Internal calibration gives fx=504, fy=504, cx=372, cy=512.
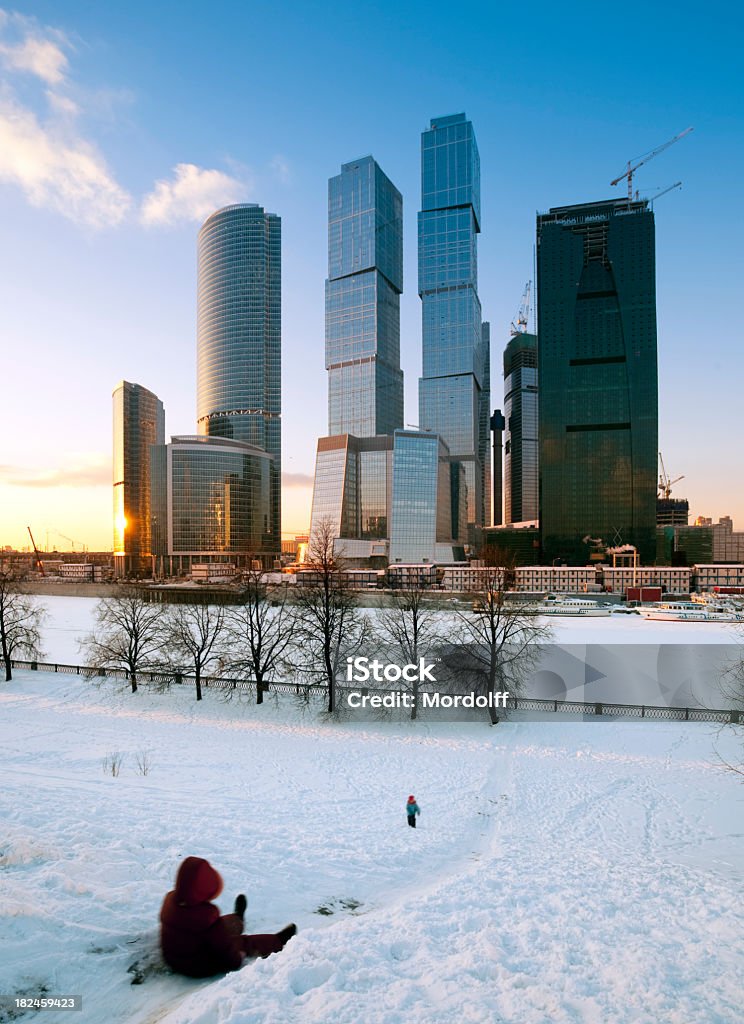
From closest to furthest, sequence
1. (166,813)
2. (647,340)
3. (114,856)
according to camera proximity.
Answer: (114,856) < (166,813) < (647,340)

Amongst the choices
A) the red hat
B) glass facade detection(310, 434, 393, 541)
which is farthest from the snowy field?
glass facade detection(310, 434, 393, 541)

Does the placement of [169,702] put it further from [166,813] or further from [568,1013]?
[568,1013]

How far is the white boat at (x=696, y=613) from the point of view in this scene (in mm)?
66875

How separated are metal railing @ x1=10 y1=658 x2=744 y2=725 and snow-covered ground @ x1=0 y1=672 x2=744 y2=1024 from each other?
98.9 inches

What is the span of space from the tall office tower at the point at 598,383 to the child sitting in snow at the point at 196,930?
171 meters

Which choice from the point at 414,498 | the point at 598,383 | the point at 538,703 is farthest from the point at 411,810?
the point at 598,383

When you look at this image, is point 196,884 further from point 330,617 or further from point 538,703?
point 538,703

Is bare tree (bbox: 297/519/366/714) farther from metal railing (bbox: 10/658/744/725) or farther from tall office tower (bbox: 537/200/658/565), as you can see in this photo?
tall office tower (bbox: 537/200/658/565)

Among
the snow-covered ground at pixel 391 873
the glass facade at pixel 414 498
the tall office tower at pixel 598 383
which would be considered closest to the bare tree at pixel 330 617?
the snow-covered ground at pixel 391 873

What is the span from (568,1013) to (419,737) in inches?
577

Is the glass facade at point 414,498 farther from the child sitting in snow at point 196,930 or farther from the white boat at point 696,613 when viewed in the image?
the child sitting in snow at point 196,930

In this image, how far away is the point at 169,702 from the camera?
2408 cm

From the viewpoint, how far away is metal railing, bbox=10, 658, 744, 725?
21.1m

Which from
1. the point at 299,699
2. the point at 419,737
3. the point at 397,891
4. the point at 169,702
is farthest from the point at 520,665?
the point at 397,891
